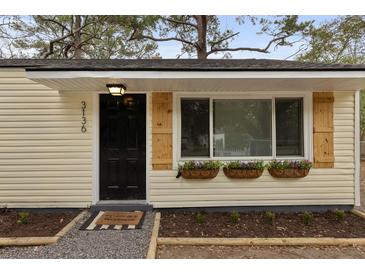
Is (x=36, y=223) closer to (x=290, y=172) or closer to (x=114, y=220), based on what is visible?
(x=114, y=220)

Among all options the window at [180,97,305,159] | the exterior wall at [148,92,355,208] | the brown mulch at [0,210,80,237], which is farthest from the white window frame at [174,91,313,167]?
the brown mulch at [0,210,80,237]

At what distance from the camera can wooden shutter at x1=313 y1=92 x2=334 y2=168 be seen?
15.7 ft

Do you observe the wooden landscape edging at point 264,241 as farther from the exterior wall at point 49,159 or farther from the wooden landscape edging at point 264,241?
the exterior wall at point 49,159

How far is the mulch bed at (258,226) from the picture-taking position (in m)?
3.69

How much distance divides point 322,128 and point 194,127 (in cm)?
231

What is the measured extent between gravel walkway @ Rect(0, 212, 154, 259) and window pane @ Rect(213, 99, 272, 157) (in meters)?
2.16

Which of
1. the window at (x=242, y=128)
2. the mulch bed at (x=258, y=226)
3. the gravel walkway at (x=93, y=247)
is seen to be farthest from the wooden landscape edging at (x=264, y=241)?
the window at (x=242, y=128)

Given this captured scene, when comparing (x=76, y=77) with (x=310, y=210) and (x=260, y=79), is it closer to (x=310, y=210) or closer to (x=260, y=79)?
(x=260, y=79)

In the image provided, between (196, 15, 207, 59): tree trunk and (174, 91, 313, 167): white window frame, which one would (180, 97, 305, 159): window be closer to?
(174, 91, 313, 167): white window frame

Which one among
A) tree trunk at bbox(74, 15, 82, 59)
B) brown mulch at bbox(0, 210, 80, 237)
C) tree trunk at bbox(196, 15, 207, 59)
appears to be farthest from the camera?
tree trunk at bbox(74, 15, 82, 59)

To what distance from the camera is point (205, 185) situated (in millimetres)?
4754

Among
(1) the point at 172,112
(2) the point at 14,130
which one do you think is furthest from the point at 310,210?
(2) the point at 14,130

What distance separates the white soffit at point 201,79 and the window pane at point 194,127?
15.5 inches
